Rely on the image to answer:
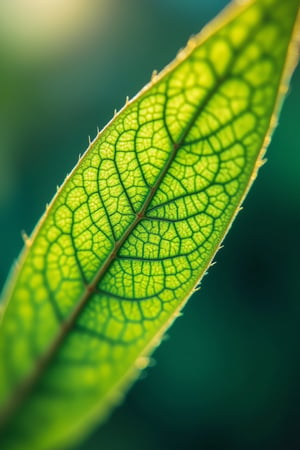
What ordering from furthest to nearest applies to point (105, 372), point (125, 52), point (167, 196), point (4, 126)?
1. point (125, 52)
2. point (4, 126)
3. point (105, 372)
4. point (167, 196)

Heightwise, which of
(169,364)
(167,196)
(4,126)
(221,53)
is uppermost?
(4,126)

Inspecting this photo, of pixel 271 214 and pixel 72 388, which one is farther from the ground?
pixel 271 214

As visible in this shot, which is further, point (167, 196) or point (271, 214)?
point (271, 214)

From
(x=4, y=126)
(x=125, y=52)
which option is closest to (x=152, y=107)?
(x=4, y=126)

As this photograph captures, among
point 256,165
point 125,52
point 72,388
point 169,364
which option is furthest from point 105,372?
point 125,52

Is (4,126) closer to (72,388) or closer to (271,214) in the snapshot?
(271,214)

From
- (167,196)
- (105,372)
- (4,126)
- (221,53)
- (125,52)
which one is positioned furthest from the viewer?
(125,52)
